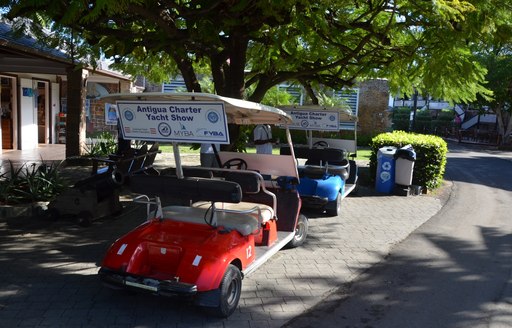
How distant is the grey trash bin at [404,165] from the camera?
10.5m

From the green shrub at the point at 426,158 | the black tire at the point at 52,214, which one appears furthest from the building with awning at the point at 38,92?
the green shrub at the point at 426,158

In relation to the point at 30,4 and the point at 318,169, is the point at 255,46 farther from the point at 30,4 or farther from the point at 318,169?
the point at 30,4

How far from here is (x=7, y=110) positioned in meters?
Answer: 15.2

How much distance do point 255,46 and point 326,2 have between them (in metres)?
4.39

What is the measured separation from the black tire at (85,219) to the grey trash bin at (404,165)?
274 inches

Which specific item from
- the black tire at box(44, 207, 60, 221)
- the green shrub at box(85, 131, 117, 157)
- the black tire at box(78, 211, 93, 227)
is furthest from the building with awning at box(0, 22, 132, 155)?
the black tire at box(78, 211, 93, 227)

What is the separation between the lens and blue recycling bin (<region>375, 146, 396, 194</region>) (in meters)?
10.8

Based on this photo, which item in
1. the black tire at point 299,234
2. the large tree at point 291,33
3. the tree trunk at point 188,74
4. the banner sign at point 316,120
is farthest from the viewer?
the banner sign at point 316,120

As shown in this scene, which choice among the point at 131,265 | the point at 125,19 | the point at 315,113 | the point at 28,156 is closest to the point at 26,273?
the point at 131,265

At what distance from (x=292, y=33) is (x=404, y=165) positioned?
4.66 metres

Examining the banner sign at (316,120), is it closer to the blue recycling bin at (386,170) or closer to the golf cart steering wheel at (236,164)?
the blue recycling bin at (386,170)

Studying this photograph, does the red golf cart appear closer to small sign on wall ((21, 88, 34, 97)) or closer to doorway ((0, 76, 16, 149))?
doorway ((0, 76, 16, 149))

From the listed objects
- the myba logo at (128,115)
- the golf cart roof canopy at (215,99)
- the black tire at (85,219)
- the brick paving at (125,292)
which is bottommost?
the brick paving at (125,292)

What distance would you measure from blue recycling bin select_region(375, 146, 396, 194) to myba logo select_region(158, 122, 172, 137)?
740cm
